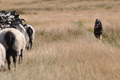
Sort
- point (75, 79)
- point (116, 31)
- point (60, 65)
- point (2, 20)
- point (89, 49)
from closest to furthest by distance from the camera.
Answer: point (75, 79)
point (60, 65)
point (89, 49)
point (2, 20)
point (116, 31)

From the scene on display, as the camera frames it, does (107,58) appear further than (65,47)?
No

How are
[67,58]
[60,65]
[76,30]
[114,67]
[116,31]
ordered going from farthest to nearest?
[116,31]
[76,30]
[67,58]
[60,65]
[114,67]

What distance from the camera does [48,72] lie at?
8.33 metres

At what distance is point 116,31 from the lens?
61.5 feet

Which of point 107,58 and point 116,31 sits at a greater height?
point 107,58

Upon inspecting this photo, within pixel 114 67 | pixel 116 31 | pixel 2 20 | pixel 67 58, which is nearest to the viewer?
pixel 114 67

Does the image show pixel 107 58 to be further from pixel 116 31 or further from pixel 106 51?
pixel 116 31

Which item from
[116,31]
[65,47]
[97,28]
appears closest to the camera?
[65,47]

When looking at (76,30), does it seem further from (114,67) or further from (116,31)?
(114,67)

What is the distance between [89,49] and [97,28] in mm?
5668

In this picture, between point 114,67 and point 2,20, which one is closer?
point 114,67

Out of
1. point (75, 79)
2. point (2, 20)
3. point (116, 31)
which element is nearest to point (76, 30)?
point (116, 31)

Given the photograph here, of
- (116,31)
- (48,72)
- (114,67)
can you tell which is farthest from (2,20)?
(116,31)

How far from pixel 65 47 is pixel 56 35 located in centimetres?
530
